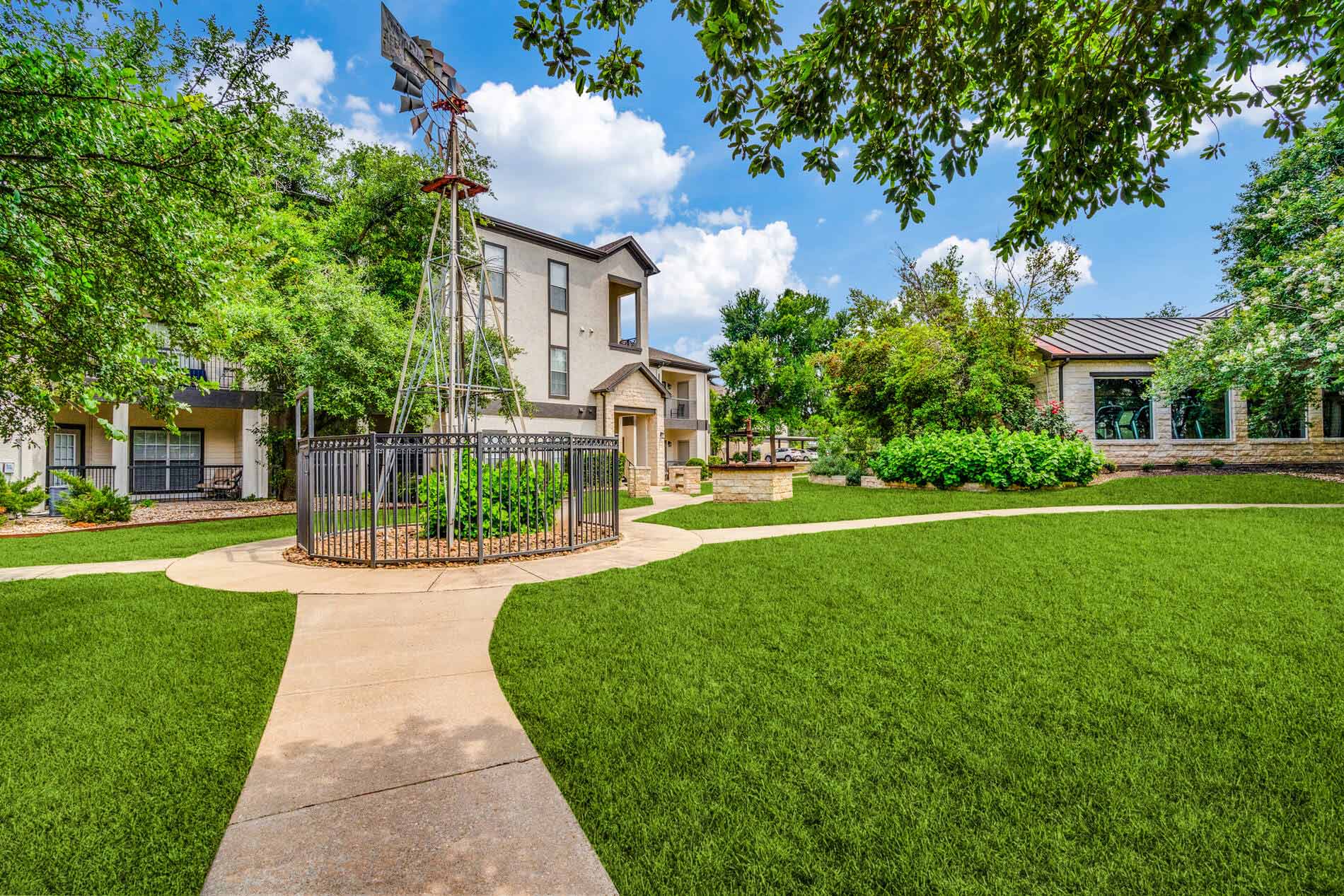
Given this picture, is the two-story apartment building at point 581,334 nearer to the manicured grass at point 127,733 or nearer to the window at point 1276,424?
the manicured grass at point 127,733

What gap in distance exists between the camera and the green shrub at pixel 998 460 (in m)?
13.9

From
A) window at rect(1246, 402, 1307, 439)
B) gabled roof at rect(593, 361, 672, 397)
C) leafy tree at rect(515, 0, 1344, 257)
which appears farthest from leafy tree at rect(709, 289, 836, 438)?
leafy tree at rect(515, 0, 1344, 257)

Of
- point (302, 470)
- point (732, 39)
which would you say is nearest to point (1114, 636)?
point (732, 39)

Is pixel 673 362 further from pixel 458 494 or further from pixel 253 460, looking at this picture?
pixel 458 494

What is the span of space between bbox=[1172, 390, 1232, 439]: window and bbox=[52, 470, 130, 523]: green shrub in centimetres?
2708

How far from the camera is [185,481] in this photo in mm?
19266

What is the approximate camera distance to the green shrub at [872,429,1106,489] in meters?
13.9

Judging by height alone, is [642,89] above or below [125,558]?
above

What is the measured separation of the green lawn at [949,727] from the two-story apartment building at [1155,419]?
13.5 m

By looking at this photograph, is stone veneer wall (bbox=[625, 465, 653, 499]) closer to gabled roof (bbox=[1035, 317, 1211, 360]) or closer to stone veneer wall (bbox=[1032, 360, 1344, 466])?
stone veneer wall (bbox=[1032, 360, 1344, 466])

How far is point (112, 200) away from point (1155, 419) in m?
22.9

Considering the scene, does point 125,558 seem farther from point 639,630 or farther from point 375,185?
point 375,185

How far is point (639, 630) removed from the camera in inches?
173

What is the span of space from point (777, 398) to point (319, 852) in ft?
128
